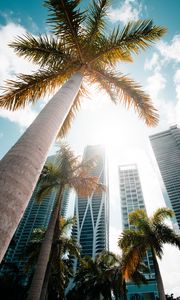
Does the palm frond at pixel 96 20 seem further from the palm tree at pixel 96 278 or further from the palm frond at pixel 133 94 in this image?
the palm tree at pixel 96 278

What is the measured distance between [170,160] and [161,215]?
124 m

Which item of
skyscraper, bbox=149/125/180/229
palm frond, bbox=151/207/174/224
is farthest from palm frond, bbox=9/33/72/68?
skyscraper, bbox=149/125/180/229

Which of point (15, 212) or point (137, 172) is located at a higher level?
point (137, 172)

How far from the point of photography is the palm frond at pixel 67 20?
17.2 feet

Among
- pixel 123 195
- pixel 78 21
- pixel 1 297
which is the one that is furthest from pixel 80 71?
pixel 123 195

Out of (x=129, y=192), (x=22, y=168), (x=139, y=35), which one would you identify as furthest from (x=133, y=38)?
(x=129, y=192)

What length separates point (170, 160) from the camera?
12850 centimetres

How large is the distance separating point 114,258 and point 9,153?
28.1 m

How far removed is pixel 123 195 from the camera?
6053 inches

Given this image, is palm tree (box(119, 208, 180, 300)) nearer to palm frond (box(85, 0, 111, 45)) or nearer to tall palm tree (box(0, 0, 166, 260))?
tall palm tree (box(0, 0, 166, 260))

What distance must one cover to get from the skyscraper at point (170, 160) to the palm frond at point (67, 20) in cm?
11559

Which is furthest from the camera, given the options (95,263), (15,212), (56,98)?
(95,263)

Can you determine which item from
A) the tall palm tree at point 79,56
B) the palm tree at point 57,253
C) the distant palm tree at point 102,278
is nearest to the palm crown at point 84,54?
the tall palm tree at point 79,56

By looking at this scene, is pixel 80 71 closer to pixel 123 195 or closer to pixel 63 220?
pixel 63 220
